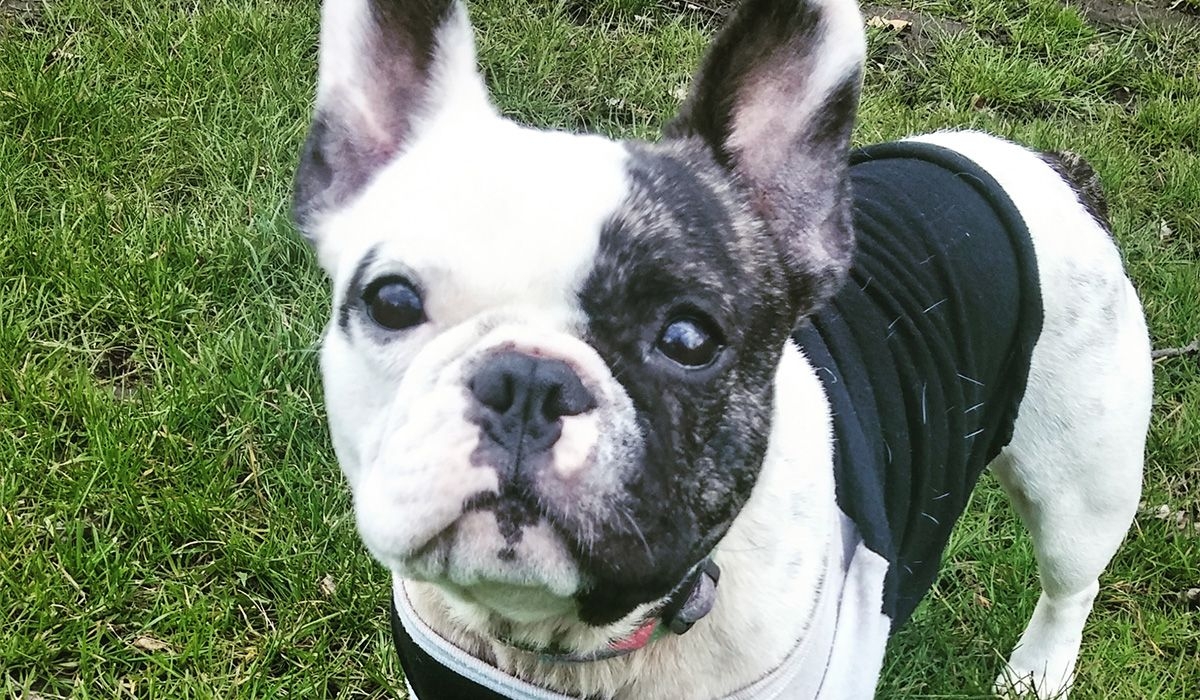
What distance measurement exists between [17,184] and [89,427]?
4.27ft

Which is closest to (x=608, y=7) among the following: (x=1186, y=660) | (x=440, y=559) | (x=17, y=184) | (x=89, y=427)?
(x=17, y=184)

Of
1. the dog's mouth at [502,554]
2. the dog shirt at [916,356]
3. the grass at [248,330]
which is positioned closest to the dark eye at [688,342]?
the dog's mouth at [502,554]

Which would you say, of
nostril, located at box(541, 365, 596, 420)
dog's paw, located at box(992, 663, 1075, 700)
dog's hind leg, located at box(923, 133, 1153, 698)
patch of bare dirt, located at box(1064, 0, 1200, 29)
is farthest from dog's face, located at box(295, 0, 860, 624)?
patch of bare dirt, located at box(1064, 0, 1200, 29)

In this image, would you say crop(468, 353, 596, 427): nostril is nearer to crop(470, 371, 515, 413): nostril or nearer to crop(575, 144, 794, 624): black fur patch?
crop(470, 371, 515, 413): nostril

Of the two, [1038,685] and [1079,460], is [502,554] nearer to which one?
[1079,460]

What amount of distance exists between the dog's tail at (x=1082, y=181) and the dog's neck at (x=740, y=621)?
1202 millimetres

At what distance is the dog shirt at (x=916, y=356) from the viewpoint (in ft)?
7.25

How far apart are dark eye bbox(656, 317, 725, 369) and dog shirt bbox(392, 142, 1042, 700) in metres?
0.56

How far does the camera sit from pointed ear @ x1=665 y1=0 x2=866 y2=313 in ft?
6.32

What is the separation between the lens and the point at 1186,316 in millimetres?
4273

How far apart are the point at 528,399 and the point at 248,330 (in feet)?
7.75

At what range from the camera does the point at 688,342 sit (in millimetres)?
1720

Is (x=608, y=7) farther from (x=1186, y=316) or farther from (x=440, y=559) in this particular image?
(x=440, y=559)

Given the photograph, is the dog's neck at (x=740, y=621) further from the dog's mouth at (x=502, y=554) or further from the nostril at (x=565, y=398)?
the nostril at (x=565, y=398)
